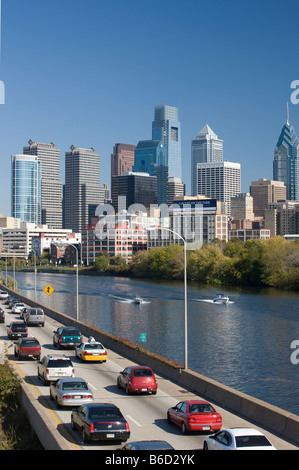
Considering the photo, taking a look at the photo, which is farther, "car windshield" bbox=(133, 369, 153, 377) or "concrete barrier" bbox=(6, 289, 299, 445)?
"car windshield" bbox=(133, 369, 153, 377)

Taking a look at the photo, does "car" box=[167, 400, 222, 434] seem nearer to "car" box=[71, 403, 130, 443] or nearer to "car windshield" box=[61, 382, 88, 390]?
"car" box=[71, 403, 130, 443]

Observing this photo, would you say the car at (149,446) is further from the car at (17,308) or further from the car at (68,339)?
the car at (17,308)

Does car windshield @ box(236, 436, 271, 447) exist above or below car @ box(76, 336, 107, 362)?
above

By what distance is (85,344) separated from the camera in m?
37.3

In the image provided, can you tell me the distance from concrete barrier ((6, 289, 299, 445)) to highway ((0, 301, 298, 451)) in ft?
1.43

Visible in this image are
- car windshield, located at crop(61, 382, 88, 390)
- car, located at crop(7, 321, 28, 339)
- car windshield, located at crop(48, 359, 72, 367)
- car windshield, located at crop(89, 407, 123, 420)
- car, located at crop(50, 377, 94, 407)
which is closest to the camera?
car windshield, located at crop(89, 407, 123, 420)

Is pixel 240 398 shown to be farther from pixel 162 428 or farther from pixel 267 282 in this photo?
pixel 267 282

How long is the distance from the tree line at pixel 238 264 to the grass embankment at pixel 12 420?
298 feet

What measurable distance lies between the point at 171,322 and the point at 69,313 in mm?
17567

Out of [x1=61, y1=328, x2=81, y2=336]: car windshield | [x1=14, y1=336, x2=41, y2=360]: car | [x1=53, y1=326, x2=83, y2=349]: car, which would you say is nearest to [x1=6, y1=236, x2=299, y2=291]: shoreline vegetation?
[x1=61, y1=328, x2=81, y2=336]: car windshield

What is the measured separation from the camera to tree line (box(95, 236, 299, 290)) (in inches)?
4616

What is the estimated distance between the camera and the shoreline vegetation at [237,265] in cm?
11731

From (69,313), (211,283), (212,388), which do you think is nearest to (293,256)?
(211,283)

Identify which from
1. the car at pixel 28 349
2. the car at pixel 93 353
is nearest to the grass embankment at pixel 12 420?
the car at pixel 93 353
